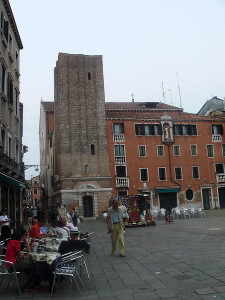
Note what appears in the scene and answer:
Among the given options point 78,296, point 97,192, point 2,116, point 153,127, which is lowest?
point 78,296

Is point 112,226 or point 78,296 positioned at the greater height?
point 112,226

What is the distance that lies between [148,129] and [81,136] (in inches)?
303

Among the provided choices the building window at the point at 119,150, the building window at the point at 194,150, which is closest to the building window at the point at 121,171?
the building window at the point at 119,150

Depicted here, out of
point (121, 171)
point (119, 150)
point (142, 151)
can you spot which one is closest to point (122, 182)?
point (121, 171)

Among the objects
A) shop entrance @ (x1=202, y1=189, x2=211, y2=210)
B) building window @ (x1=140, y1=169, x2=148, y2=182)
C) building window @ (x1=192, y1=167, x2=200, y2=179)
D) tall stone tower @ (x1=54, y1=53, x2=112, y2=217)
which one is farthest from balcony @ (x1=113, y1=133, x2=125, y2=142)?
shop entrance @ (x1=202, y1=189, x2=211, y2=210)

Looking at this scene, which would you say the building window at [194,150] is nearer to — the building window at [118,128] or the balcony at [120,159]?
the balcony at [120,159]

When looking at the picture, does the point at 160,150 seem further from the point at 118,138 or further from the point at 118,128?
Result: the point at 118,128

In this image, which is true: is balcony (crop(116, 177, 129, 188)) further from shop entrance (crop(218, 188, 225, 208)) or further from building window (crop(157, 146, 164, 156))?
shop entrance (crop(218, 188, 225, 208))

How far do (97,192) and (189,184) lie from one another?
10.4m

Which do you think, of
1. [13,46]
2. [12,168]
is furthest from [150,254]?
[13,46]

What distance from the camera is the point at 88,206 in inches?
1299

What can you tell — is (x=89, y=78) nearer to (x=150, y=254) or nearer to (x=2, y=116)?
(x=2, y=116)

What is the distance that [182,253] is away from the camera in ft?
29.4

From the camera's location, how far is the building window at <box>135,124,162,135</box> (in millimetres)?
36125
